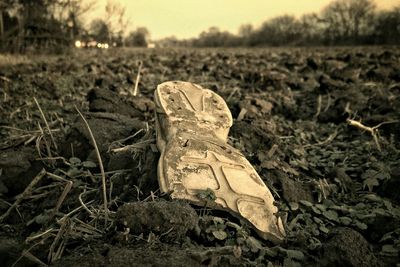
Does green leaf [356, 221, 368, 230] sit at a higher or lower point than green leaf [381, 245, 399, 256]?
higher

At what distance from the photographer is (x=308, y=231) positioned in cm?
203

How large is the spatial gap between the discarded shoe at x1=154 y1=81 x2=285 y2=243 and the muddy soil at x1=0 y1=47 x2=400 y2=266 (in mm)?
74

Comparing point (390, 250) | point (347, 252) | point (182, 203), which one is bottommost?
point (390, 250)

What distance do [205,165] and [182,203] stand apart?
17.3 inches

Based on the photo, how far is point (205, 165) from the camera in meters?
2.21

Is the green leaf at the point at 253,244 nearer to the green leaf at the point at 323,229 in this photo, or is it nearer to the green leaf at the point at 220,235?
the green leaf at the point at 220,235

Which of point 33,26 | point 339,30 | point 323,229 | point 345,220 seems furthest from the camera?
point 339,30

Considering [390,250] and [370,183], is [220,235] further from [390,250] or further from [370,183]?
[370,183]

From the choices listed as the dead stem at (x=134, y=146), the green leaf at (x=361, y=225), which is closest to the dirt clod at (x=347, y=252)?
the green leaf at (x=361, y=225)

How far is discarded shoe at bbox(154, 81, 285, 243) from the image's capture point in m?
1.96

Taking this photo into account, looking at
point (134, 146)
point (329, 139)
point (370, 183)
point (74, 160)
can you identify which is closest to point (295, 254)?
point (370, 183)

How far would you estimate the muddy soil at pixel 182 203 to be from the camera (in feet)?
5.47

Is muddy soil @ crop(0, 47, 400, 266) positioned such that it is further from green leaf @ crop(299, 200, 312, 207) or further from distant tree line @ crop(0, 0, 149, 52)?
distant tree line @ crop(0, 0, 149, 52)

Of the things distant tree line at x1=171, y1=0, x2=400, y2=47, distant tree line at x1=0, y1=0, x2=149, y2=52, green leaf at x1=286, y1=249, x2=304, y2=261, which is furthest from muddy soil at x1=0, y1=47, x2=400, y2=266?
distant tree line at x1=171, y1=0, x2=400, y2=47
